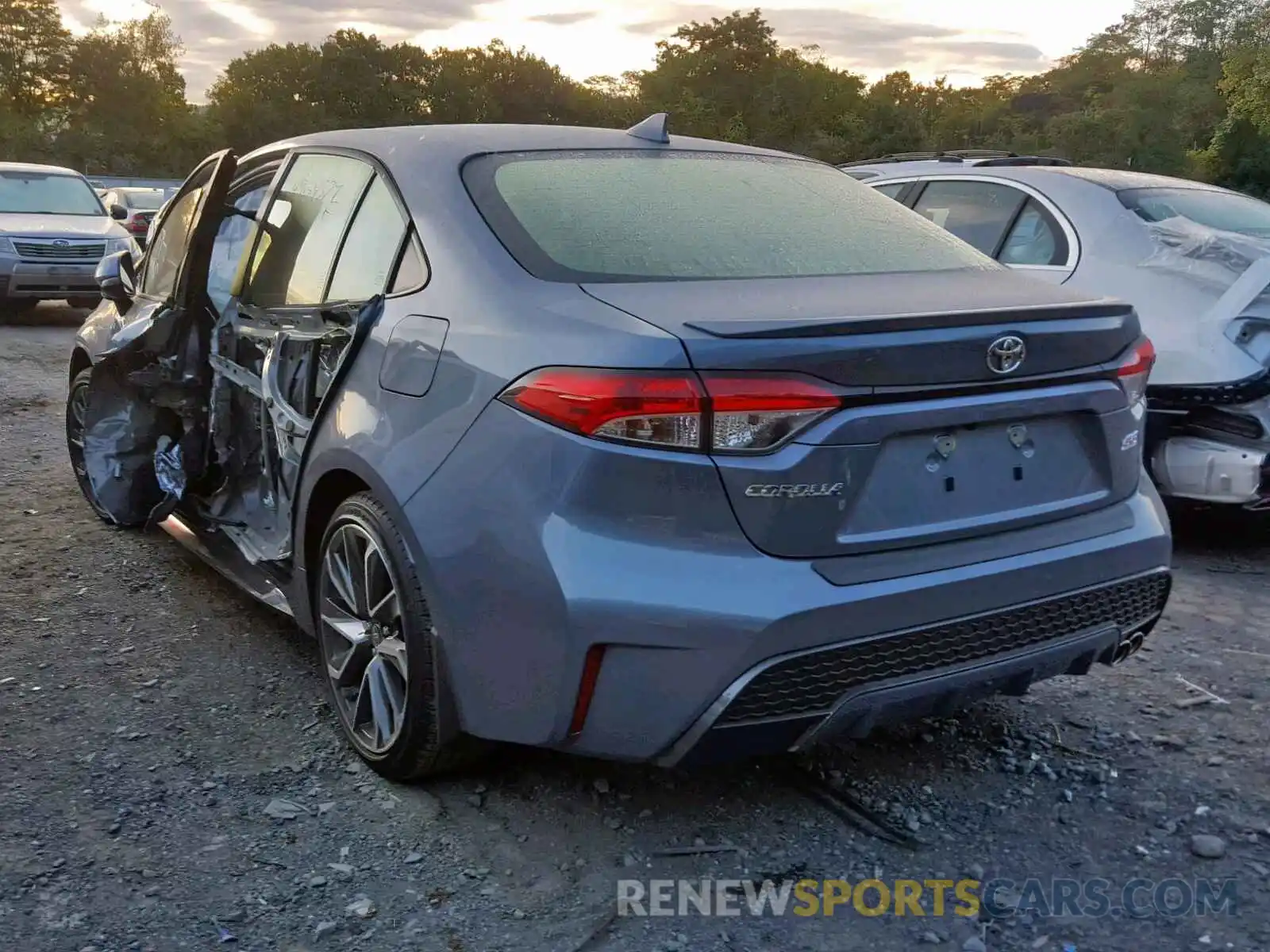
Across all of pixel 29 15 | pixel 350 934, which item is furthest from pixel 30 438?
pixel 29 15

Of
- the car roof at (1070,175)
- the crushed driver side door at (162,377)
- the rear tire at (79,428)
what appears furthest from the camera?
the car roof at (1070,175)

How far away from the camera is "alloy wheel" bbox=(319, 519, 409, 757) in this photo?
294 cm

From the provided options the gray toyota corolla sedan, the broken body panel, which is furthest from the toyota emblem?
the broken body panel

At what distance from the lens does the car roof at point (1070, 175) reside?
562 centimetres

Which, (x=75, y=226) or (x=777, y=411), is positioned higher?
(x=777, y=411)

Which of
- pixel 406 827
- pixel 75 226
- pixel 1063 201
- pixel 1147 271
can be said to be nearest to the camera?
pixel 406 827

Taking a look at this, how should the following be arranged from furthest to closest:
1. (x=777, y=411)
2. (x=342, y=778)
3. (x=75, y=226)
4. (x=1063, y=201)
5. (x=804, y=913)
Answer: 1. (x=75, y=226)
2. (x=1063, y=201)
3. (x=342, y=778)
4. (x=804, y=913)
5. (x=777, y=411)

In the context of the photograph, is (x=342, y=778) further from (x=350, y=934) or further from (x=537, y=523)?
(x=537, y=523)

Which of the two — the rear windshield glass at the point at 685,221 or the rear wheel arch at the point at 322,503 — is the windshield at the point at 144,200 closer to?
the rear wheel arch at the point at 322,503

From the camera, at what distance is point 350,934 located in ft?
8.05

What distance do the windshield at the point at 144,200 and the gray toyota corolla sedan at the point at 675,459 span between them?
19.1 metres

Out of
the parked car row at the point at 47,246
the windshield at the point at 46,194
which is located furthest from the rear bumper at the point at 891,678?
the windshield at the point at 46,194

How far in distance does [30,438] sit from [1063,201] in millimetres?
5755

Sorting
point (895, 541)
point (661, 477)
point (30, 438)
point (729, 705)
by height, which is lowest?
point (30, 438)
